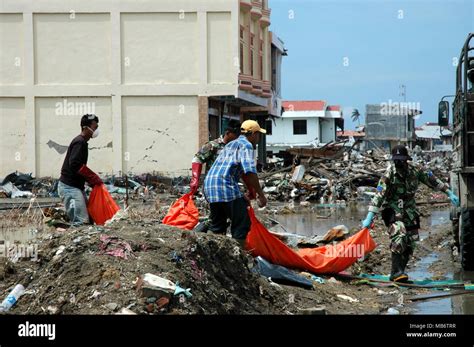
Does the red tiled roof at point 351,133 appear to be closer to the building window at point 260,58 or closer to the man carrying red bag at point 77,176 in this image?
the building window at point 260,58

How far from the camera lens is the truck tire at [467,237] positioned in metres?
10.2

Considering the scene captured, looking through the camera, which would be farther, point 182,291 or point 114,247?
point 114,247

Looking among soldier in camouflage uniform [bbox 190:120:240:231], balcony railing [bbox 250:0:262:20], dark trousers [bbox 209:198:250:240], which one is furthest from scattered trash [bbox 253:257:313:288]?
balcony railing [bbox 250:0:262:20]

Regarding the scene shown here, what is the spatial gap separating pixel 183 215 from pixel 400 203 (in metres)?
2.76

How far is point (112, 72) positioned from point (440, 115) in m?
21.8

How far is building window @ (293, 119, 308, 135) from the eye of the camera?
6575 centimetres

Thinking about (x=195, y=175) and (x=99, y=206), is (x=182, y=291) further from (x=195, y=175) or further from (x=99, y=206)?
(x=195, y=175)

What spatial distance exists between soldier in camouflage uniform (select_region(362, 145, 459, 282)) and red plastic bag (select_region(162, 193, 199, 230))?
2222mm

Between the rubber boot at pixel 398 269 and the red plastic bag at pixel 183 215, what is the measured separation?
2.57 metres

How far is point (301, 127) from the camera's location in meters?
66.0

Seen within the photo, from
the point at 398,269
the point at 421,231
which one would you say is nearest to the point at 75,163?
the point at 398,269

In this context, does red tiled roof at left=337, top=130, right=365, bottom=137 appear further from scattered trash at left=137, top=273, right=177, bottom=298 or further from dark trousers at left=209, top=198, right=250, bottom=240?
scattered trash at left=137, top=273, right=177, bottom=298

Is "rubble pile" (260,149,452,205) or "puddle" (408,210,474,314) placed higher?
"rubble pile" (260,149,452,205)

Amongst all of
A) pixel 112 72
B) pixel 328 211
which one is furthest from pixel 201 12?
pixel 328 211
